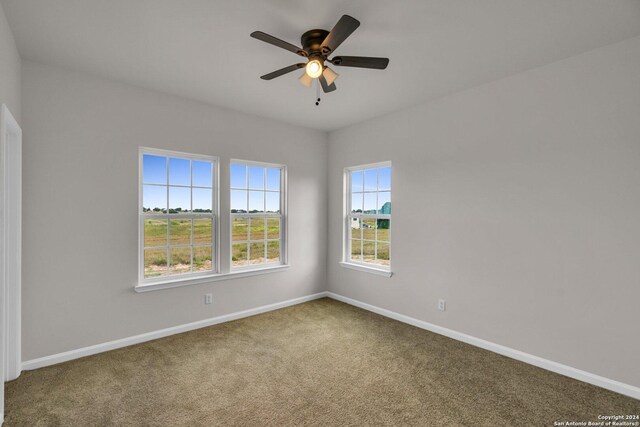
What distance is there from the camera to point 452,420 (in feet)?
6.71

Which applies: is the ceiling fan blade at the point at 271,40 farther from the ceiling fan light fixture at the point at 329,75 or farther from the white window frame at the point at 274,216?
the white window frame at the point at 274,216

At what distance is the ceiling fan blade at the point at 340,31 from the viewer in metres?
1.70

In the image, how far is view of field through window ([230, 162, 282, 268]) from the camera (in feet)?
13.4

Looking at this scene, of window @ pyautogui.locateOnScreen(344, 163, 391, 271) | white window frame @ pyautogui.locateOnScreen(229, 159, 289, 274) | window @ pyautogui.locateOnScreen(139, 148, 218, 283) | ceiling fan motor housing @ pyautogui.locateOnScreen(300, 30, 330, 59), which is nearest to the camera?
ceiling fan motor housing @ pyautogui.locateOnScreen(300, 30, 330, 59)

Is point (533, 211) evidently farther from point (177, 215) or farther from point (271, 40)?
point (177, 215)

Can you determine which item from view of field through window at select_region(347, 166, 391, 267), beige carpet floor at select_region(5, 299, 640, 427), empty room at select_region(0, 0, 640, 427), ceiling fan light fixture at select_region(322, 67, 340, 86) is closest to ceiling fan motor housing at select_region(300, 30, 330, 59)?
empty room at select_region(0, 0, 640, 427)

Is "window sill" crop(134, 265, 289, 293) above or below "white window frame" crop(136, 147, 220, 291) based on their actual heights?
below

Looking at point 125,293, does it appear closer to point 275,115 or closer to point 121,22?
point 121,22

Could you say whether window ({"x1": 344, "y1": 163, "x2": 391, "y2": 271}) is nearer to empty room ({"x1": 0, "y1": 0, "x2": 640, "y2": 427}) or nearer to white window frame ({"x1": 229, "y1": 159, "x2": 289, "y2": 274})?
empty room ({"x1": 0, "y1": 0, "x2": 640, "y2": 427})

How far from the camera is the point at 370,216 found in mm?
4391

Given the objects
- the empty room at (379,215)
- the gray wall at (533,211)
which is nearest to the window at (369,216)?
the empty room at (379,215)

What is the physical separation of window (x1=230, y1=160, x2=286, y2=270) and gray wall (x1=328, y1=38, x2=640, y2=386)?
5.60ft

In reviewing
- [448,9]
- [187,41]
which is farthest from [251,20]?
[448,9]

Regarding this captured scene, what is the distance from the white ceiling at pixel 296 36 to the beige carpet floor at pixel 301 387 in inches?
108
